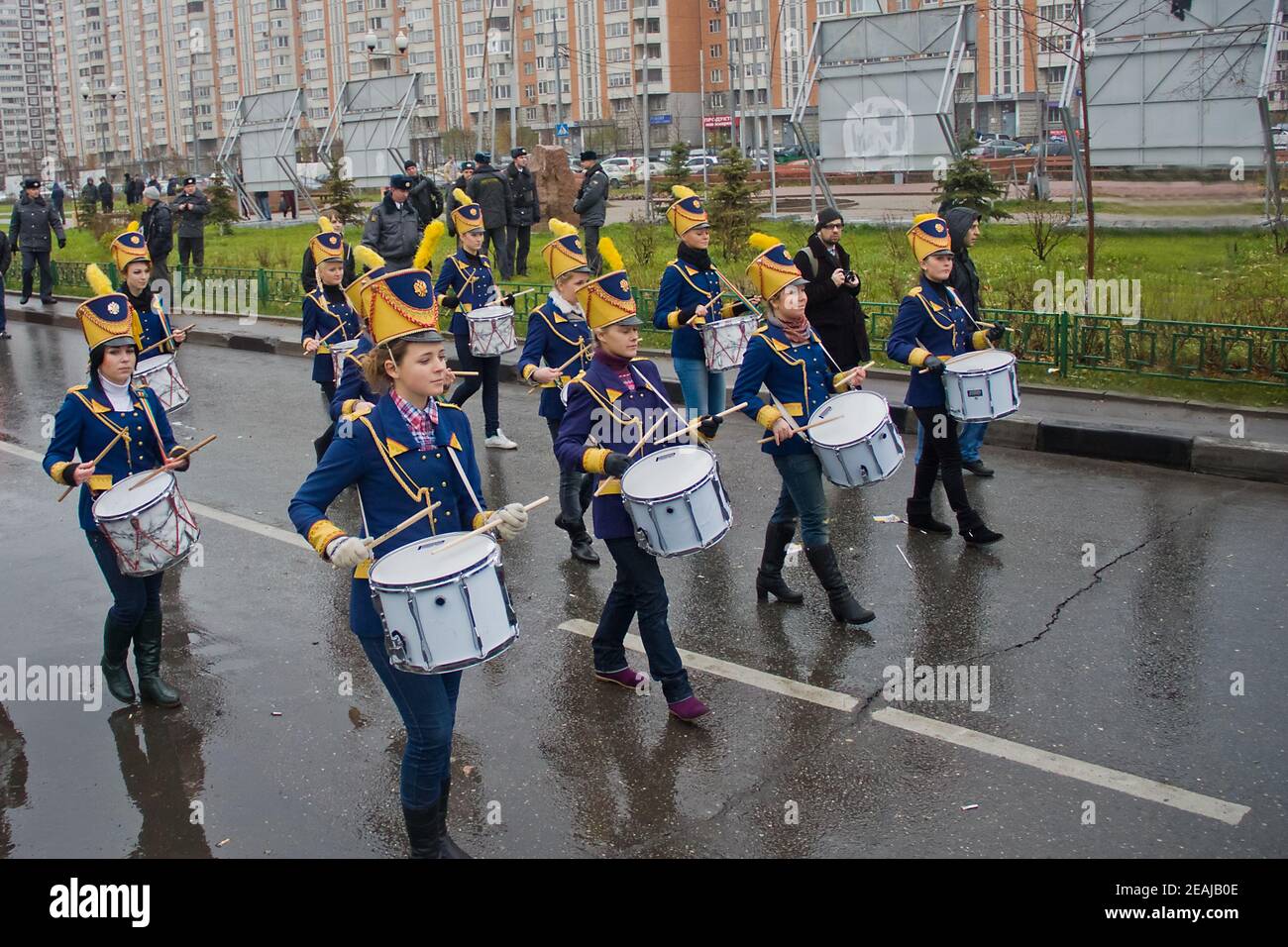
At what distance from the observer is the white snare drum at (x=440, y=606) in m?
4.48

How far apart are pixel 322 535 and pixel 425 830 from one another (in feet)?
3.78

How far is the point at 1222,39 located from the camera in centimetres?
2138

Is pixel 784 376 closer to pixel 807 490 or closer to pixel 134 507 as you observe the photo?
pixel 807 490

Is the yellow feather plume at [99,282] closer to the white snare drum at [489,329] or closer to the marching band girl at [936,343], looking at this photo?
the white snare drum at [489,329]

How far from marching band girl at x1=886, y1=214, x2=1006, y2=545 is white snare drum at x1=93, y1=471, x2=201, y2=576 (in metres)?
4.56

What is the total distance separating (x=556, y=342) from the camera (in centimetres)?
A: 923

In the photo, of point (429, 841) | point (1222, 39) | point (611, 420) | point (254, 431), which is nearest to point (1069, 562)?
point (611, 420)

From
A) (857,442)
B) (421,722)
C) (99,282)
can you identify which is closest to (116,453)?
(99,282)

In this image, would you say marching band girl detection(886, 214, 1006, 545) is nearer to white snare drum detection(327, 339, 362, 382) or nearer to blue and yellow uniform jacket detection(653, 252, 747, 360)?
blue and yellow uniform jacket detection(653, 252, 747, 360)

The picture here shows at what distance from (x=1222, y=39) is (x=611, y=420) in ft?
62.1

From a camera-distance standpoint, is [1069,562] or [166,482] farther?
[1069,562]

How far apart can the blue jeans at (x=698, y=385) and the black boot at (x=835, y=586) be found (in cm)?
342

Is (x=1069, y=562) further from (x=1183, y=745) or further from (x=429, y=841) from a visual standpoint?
(x=429, y=841)

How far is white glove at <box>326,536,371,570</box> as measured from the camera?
4500 mm
